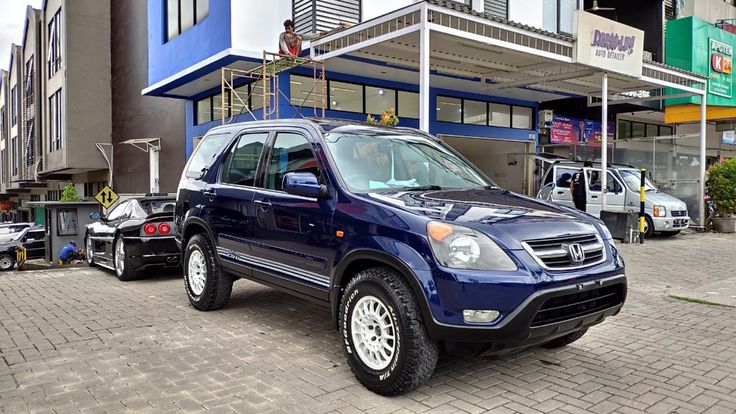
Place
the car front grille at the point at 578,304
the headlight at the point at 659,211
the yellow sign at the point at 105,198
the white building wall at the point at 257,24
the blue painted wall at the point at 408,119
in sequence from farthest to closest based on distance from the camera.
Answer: the yellow sign at the point at 105,198
the headlight at the point at 659,211
the blue painted wall at the point at 408,119
the white building wall at the point at 257,24
the car front grille at the point at 578,304

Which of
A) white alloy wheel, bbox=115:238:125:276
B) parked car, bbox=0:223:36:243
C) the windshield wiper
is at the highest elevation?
the windshield wiper

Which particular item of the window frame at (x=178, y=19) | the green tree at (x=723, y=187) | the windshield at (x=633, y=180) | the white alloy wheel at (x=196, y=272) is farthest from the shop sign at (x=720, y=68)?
the white alloy wheel at (x=196, y=272)

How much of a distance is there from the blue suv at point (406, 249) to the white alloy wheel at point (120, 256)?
386 centimetres

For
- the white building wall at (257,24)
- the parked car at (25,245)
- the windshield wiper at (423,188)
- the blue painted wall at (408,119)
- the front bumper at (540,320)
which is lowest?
the parked car at (25,245)

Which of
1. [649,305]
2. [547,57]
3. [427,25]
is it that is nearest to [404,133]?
[649,305]

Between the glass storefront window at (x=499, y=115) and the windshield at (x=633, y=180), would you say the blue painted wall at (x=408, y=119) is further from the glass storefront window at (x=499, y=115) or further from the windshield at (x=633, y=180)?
the windshield at (x=633, y=180)

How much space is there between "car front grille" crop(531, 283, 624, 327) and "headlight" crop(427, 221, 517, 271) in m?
0.38

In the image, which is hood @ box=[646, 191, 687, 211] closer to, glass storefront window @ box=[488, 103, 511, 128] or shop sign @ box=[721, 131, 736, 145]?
glass storefront window @ box=[488, 103, 511, 128]

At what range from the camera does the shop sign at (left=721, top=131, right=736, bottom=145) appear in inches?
1126

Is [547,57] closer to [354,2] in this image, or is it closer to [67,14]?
[354,2]

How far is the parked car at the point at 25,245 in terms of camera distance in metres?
19.3

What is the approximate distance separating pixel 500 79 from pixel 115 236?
11628 millimetres

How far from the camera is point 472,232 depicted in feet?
12.1

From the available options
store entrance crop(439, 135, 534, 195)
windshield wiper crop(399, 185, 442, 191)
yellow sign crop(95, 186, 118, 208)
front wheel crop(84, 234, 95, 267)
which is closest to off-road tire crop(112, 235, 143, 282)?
front wheel crop(84, 234, 95, 267)
